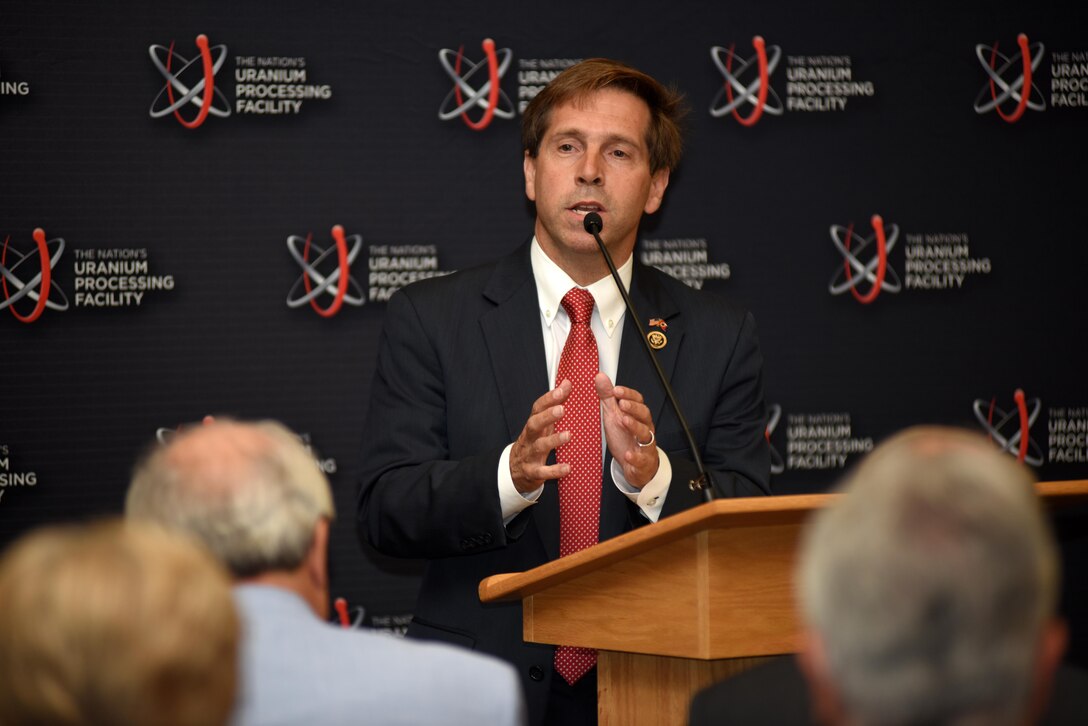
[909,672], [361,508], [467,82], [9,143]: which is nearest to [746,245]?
[467,82]

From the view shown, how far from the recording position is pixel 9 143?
11.3ft

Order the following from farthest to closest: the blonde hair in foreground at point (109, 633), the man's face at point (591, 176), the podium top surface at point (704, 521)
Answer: the man's face at point (591, 176) → the podium top surface at point (704, 521) → the blonde hair in foreground at point (109, 633)

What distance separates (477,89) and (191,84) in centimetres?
86

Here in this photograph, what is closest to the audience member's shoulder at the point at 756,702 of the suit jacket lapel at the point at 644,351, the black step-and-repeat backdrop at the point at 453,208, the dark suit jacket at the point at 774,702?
the dark suit jacket at the point at 774,702

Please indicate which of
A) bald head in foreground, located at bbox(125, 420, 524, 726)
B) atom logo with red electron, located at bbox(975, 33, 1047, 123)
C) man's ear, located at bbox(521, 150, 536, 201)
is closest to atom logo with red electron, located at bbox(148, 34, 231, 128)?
man's ear, located at bbox(521, 150, 536, 201)

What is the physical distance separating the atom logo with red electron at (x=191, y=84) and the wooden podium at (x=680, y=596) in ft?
6.63

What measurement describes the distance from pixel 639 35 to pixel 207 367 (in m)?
1.71


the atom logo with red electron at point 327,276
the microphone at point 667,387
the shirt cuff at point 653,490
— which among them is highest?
the atom logo with red electron at point 327,276

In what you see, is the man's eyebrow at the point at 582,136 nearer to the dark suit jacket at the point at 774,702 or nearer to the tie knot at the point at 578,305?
the tie knot at the point at 578,305

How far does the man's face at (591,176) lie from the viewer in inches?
113

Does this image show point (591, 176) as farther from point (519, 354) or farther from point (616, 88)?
point (519, 354)

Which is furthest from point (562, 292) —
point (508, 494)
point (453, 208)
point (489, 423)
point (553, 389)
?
point (453, 208)

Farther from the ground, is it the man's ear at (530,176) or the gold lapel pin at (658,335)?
the man's ear at (530,176)

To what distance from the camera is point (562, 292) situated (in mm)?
2879
